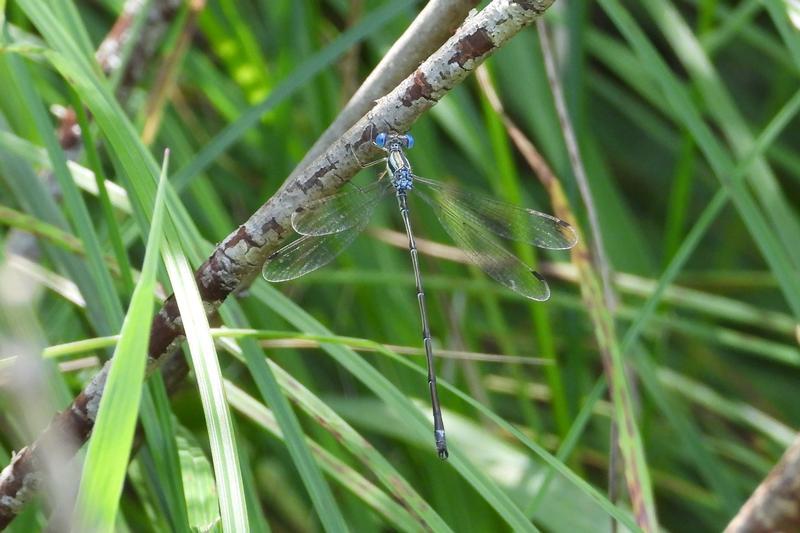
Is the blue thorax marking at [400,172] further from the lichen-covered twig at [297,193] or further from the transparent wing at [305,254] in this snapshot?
the lichen-covered twig at [297,193]

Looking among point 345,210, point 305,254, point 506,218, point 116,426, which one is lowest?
point 116,426

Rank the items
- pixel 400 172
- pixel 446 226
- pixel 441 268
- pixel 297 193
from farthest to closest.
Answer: pixel 441 268 → pixel 446 226 → pixel 400 172 → pixel 297 193

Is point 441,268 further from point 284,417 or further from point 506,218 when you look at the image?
point 284,417

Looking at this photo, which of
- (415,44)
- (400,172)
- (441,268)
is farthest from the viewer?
(441,268)

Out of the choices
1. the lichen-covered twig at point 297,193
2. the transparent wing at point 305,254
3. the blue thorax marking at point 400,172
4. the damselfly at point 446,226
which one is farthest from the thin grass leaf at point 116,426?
the blue thorax marking at point 400,172

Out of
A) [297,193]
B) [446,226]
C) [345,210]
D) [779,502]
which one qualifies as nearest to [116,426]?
[297,193]

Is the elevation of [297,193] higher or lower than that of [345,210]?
lower
